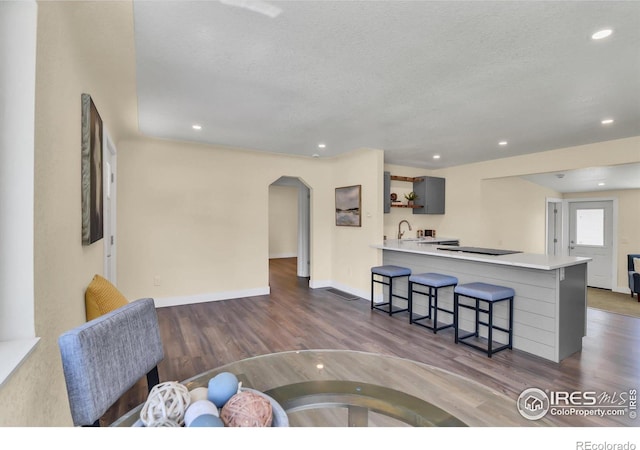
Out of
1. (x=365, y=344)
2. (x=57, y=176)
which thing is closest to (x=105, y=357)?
(x=57, y=176)

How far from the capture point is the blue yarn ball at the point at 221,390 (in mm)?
907

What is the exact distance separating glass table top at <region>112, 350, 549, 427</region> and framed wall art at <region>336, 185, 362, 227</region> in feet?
11.8

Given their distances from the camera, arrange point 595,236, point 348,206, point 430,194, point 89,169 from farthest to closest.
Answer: point 595,236, point 430,194, point 348,206, point 89,169

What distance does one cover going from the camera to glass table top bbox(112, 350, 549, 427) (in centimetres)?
112

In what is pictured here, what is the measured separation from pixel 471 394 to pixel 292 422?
749 millimetres

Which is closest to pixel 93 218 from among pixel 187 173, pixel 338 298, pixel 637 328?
pixel 187 173

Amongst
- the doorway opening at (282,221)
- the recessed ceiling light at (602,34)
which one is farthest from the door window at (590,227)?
the doorway opening at (282,221)

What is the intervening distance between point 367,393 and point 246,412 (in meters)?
0.63

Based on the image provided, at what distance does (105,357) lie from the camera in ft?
3.59

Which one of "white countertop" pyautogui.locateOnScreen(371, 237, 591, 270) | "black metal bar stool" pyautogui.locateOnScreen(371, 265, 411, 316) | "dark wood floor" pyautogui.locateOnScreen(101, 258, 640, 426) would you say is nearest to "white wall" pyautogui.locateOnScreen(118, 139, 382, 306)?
"dark wood floor" pyautogui.locateOnScreen(101, 258, 640, 426)

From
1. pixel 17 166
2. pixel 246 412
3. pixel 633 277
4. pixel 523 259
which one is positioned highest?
pixel 17 166

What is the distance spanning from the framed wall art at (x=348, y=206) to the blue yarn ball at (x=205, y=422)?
4.36 metres

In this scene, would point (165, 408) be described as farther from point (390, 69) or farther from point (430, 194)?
point (430, 194)

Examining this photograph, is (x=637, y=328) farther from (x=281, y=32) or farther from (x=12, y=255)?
(x=12, y=255)
